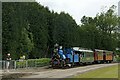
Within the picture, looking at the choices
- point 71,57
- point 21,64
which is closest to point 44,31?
point 71,57

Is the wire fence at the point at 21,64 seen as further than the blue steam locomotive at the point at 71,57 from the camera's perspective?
No

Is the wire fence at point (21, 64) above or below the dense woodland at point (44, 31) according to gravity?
below

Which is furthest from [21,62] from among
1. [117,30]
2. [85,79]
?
[117,30]

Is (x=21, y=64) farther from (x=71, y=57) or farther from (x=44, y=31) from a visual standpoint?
(x=44, y=31)

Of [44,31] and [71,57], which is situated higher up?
[44,31]

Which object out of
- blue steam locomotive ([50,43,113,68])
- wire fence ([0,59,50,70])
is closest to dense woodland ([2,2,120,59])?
wire fence ([0,59,50,70])

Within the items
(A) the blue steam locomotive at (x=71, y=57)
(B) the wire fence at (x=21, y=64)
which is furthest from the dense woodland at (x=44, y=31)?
(A) the blue steam locomotive at (x=71, y=57)

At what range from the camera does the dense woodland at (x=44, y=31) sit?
47.6 meters

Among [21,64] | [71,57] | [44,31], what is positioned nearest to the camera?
[21,64]

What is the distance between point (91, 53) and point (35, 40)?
1102cm

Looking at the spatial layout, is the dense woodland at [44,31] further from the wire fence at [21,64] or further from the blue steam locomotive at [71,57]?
the blue steam locomotive at [71,57]

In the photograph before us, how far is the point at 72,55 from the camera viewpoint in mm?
52000

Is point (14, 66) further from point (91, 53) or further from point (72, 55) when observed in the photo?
point (91, 53)

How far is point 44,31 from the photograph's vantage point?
6975cm
